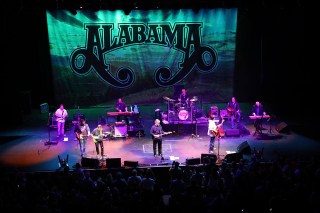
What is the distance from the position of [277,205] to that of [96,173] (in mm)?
7073

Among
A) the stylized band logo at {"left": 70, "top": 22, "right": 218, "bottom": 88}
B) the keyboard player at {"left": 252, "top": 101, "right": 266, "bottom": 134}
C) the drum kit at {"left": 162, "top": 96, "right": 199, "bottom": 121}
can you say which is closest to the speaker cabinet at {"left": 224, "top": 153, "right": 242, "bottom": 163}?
the keyboard player at {"left": 252, "top": 101, "right": 266, "bottom": 134}

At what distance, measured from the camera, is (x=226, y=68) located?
24.0 m

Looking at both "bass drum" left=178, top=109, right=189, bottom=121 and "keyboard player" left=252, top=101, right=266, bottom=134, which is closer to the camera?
"keyboard player" left=252, top=101, right=266, bottom=134

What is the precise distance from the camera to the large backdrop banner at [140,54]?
23.0 metres

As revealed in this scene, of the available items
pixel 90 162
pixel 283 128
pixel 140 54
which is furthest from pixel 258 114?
pixel 90 162

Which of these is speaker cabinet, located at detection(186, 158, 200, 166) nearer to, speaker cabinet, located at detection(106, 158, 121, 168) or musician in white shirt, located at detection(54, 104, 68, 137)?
speaker cabinet, located at detection(106, 158, 121, 168)

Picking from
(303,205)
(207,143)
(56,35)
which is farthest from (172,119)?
(303,205)

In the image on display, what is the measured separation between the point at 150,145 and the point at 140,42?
7692 mm

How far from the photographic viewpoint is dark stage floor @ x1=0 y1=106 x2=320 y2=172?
15719mm

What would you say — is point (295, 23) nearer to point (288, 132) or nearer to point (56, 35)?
point (288, 132)

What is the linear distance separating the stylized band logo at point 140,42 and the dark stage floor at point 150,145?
137 inches

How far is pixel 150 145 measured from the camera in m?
17.7

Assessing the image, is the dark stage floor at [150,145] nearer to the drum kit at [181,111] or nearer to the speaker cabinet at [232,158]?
the speaker cabinet at [232,158]

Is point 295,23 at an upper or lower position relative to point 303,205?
upper
